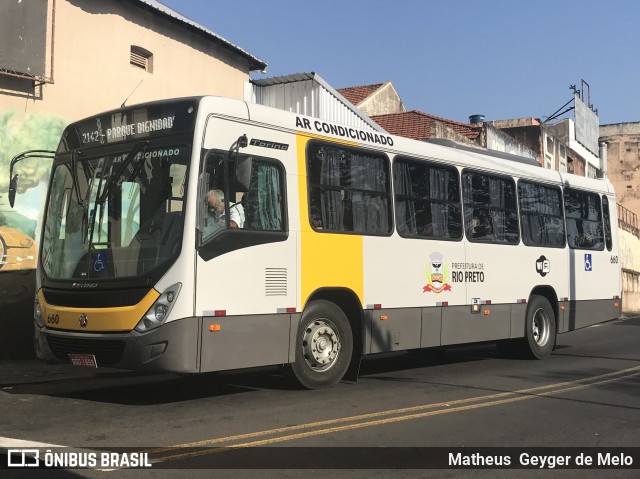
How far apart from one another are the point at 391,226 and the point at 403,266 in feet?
1.93

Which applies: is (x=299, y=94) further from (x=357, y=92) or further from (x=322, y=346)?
(x=357, y=92)

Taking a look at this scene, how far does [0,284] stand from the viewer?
11.3 metres

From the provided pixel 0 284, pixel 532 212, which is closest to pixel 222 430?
pixel 0 284

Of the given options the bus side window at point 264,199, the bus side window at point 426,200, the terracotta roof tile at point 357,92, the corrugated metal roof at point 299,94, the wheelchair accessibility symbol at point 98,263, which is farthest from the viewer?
the terracotta roof tile at point 357,92

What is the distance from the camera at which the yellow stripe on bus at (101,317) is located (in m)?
6.86

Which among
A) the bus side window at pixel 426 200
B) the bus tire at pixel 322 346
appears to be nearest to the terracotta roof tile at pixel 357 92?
the bus side window at pixel 426 200

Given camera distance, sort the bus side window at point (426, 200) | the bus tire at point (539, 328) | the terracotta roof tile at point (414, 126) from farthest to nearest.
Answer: the terracotta roof tile at point (414, 126) → the bus tire at point (539, 328) → the bus side window at point (426, 200)

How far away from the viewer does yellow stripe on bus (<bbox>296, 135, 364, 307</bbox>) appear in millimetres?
8133

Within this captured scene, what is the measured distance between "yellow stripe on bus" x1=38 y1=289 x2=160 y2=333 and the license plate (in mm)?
274

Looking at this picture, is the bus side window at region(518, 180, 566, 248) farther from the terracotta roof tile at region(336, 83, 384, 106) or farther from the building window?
the terracotta roof tile at region(336, 83, 384, 106)

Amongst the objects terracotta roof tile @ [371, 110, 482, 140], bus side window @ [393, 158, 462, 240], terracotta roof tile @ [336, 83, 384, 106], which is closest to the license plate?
bus side window @ [393, 158, 462, 240]

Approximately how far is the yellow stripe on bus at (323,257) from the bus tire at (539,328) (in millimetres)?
4434

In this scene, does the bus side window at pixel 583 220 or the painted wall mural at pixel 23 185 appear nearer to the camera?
the painted wall mural at pixel 23 185

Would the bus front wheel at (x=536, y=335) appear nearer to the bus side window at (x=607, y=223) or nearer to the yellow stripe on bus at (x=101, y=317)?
the bus side window at (x=607, y=223)
